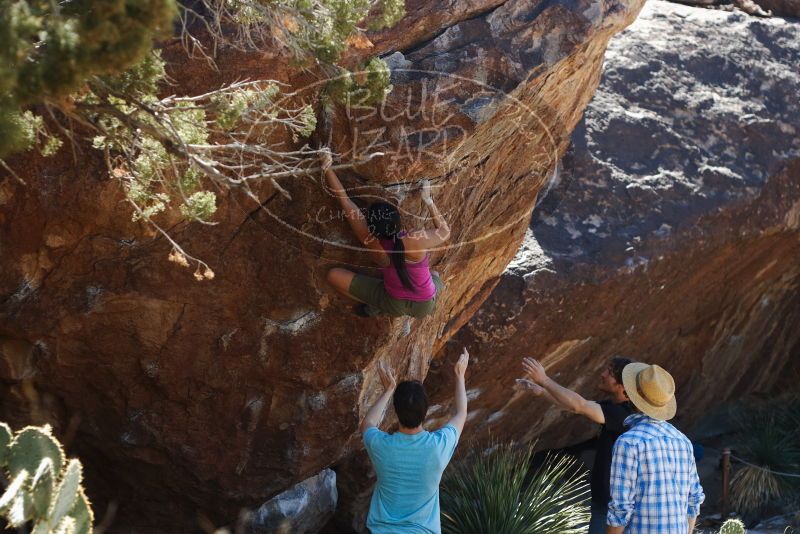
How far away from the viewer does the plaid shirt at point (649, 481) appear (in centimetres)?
504

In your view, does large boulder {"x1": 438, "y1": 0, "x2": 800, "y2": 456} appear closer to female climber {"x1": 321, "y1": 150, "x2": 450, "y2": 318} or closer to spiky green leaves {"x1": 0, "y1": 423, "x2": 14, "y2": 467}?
female climber {"x1": 321, "y1": 150, "x2": 450, "y2": 318}

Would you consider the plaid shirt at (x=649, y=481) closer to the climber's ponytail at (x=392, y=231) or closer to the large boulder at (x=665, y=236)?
the climber's ponytail at (x=392, y=231)

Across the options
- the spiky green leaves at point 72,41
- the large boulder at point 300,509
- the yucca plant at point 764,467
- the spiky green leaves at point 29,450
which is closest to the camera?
the spiky green leaves at point 72,41

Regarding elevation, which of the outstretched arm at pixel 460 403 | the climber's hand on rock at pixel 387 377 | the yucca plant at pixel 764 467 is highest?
the outstretched arm at pixel 460 403

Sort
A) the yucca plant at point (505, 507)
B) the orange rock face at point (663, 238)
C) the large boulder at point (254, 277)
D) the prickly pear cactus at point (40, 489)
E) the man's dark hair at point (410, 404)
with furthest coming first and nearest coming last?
1. the orange rock face at point (663, 238)
2. the yucca plant at point (505, 507)
3. the large boulder at point (254, 277)
4. the man's dark hair at point (410, 404)
5. the prickly pear cactus at point (40, 489)

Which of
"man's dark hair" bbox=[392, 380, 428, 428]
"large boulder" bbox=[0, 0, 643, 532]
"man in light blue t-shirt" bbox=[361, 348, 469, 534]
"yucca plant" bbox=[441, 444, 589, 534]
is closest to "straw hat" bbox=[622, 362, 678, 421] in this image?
"man in light blue t-shirt" bbox=[361, 348, 469, 534]

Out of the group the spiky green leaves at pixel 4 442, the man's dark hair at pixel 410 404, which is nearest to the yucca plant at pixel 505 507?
the man's dark hair at pixel 410 404

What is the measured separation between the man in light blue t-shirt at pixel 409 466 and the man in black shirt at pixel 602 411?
845 millimetres

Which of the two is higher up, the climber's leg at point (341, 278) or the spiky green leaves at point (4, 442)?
the spiky green leaves at point (4, 442)

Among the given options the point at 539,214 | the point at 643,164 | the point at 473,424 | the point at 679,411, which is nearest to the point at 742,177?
the point at 643,164

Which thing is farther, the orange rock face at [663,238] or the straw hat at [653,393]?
the orange rock face at [663,238]

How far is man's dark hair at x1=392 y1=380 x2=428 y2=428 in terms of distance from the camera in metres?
4.86

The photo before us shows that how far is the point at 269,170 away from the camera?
16.6 ft

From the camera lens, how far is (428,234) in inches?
239
